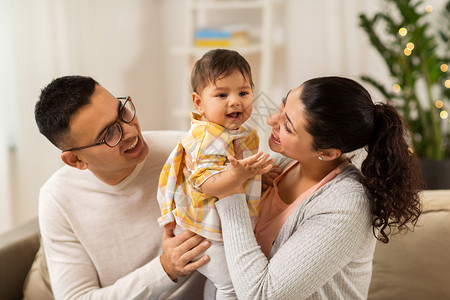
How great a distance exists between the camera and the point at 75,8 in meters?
3.55

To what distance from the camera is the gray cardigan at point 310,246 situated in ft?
4.37

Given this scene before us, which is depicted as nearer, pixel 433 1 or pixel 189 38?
pixel 433 1

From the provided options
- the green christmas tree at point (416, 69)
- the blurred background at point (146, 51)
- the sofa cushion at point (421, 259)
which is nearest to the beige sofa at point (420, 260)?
→ the sofa cushion at point (421, 259)

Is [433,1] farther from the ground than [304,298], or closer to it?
farther from the ground

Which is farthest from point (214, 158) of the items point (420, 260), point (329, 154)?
point (420, 260)

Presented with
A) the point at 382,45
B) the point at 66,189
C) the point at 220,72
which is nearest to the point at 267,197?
the point at 220,72

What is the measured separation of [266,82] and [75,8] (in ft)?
4.74

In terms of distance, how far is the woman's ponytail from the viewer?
135cm

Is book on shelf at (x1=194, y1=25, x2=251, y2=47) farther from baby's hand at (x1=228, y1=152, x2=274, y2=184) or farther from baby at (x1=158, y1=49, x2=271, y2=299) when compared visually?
baby's hand at (x1=228, y1=152, x2=274, y2=184)

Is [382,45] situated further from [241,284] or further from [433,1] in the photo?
[241,284]

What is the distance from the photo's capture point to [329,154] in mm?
1422

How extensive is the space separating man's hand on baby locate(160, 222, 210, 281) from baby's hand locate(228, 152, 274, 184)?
273 mm

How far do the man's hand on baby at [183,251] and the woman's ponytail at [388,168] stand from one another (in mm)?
497

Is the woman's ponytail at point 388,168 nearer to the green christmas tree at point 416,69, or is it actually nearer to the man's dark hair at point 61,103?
the man's dark hair at point 61,103
